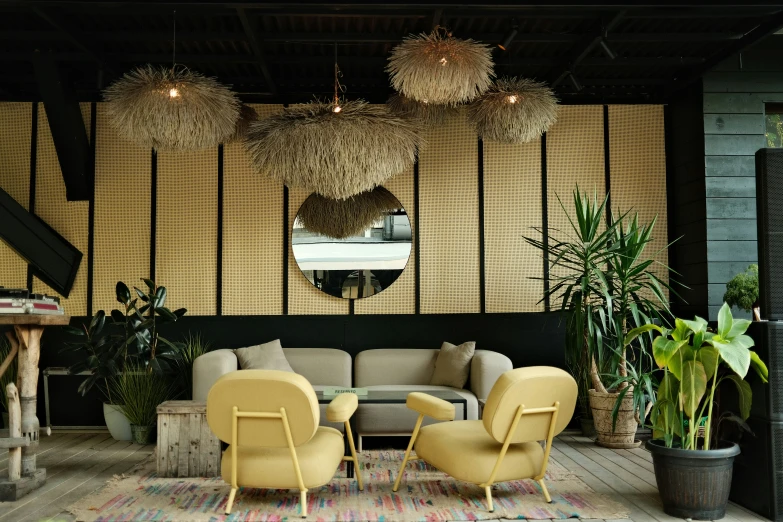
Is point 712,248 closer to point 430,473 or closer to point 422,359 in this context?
point 422,359

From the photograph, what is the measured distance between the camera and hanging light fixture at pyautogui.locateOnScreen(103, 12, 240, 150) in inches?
210

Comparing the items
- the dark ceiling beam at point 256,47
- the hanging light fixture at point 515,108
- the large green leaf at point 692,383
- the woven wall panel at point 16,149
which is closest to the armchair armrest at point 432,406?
the large green leaf at point 692,383

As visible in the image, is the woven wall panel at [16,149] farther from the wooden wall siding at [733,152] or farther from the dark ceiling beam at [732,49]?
the wooden wall siding at [733,152]

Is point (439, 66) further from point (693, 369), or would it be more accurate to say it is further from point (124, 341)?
point (124, 341)

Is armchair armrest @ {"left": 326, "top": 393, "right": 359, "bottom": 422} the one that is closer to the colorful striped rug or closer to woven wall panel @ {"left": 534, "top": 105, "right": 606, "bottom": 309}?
the colorful striped rug

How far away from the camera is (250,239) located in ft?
23.8

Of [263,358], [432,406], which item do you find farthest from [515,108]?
[263,358]

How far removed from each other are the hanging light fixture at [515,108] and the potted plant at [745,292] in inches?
79.7

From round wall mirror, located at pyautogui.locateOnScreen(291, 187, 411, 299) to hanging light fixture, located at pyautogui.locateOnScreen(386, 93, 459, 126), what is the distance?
0.99 m

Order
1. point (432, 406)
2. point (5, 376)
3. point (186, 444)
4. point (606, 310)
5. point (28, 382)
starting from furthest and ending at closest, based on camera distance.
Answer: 1. point (5, 376)
2. point (606, 310)
3. point (186, 444)
4. point (28, 382)
5. point (432, 406)

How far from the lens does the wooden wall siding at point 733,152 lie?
21.5ft

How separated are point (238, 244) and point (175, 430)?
259 cm

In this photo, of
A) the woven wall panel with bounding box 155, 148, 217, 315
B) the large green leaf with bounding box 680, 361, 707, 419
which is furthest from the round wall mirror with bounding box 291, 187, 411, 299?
the large green leaf with bounding box 680, 361, 707, 419

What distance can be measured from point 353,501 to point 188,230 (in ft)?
12.6
